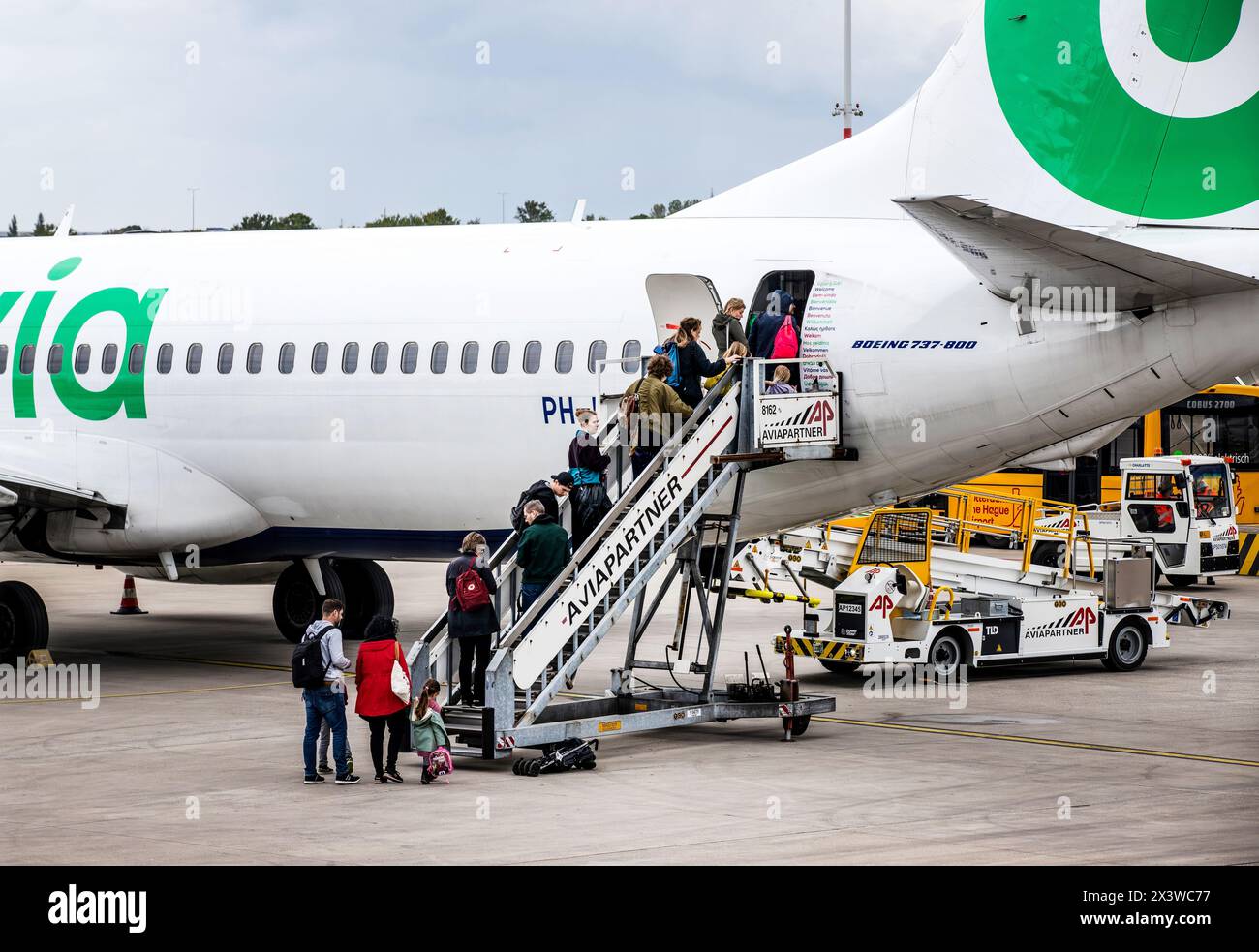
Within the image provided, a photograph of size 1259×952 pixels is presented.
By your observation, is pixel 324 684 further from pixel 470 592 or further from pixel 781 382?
pixel 781 382

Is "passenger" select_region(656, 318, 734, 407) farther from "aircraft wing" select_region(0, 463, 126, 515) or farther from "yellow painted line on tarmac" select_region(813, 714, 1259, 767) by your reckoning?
"aircraft wing" select_region(0, 463, 126, 515)

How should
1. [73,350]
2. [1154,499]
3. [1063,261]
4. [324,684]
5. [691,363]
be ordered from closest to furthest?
1. [324,684]
2. [1063,261]
3. [691,363]
4. [73,350]
5. [1154,499]

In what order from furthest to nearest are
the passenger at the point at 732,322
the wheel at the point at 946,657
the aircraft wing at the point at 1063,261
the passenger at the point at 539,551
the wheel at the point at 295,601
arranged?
the wheel at the point at 295,601, the wheel at the point at 946,657, the passenger at the point at 732,322, the passenger at the point at 539,551, the aircraft wing at the point at 1063,261

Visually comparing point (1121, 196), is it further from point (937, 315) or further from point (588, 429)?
point (588, 429)

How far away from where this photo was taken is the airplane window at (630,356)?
787 inches

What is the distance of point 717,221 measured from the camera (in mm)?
20500

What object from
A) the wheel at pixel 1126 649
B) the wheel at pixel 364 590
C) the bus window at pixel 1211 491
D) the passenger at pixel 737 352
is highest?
the passenger at pixel 737 352

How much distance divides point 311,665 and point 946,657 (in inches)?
376

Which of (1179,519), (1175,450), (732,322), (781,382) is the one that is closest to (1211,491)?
(1179,519)

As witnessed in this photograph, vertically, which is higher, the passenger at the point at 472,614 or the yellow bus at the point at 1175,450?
the yellow bus at the point at 1175,450

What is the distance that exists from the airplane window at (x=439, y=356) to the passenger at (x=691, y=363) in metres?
4.10

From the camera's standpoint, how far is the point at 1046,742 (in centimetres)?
1734

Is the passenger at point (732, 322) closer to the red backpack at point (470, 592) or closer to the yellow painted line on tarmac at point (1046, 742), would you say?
the red backpack at point (470, 592)

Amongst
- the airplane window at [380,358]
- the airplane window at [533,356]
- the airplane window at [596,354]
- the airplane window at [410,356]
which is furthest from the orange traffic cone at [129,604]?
the airplane window at [596,354]
